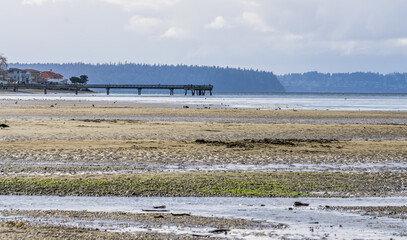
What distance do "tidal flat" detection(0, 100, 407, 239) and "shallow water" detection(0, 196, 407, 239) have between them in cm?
10

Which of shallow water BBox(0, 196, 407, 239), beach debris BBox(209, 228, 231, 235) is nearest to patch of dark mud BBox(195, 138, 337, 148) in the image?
shallow water BBox(0, 196, 407, 239)

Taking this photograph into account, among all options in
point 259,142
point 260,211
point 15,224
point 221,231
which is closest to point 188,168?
point 260,211

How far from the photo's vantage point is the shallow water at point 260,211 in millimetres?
10945

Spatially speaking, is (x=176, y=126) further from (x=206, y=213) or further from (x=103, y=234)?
(x=103, y=234)

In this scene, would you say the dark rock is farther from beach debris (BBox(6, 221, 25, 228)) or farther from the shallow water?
beach debris (BBox(6, 221, 25, 228))

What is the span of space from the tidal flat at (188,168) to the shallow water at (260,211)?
0.34 ft

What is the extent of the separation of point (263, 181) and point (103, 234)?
6.92 meters

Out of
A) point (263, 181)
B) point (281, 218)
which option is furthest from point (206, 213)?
point (263, 181)

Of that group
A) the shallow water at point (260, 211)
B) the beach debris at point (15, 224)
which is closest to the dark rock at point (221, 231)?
the shallow water at point (260, 211)

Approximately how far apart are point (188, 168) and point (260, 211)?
6.57m

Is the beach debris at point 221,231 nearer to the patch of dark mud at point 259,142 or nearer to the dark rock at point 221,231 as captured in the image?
the dark rock at point 221,231

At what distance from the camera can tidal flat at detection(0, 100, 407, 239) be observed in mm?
11945

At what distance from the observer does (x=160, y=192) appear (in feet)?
48.8

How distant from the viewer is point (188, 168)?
19172mm
